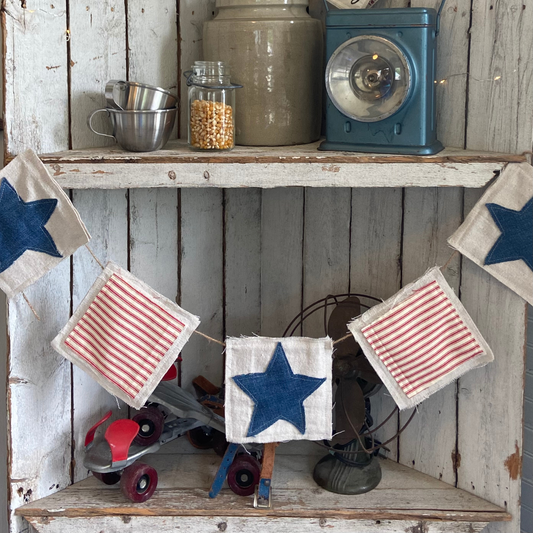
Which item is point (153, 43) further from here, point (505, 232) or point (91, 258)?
point (505, 232)

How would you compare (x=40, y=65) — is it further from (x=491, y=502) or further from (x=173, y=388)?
(x=491, y=502)

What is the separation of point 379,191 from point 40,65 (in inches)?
27.9

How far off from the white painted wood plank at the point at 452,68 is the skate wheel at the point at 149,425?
80cm

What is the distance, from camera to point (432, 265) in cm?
136

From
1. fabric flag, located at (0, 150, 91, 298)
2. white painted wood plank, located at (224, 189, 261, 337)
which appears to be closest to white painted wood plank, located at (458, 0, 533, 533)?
white painted wood plank, located at (224, 189, 261, 337)

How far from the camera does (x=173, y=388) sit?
1433 millimetres

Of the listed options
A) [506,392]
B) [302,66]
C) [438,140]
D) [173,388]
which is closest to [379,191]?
[438,140]

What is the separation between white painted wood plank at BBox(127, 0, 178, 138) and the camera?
135 cm

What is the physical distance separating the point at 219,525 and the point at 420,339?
0.52m

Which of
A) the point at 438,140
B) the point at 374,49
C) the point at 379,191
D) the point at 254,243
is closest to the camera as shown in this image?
the point at 374,49

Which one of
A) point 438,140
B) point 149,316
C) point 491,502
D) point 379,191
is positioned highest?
point 438,140

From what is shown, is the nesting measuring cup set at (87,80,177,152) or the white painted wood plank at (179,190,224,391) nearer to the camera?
the nesting measuring cup set at (87,80,177,152)

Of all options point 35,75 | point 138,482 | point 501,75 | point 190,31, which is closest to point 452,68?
point 501,75

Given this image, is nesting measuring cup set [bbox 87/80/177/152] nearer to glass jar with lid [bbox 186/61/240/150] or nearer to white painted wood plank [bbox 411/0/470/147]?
glass jar with lid [bbox 186/61/240/150]
